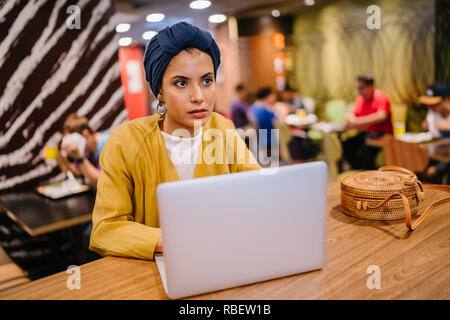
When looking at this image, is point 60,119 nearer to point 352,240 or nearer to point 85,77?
point 85,77

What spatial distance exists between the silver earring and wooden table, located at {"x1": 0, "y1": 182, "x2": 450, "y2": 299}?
1.74 feet

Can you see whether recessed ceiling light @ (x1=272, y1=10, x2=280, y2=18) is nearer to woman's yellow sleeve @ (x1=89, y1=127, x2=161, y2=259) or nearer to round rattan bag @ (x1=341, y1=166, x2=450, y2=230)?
round rattan bag @ (x1=341, y1=166, x2=450, y2=230)

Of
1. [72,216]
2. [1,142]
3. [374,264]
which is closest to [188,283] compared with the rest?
[374,264]

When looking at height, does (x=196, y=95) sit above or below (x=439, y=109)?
above

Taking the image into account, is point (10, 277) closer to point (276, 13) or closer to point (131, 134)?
point (131, 134)

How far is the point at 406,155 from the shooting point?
327 cm

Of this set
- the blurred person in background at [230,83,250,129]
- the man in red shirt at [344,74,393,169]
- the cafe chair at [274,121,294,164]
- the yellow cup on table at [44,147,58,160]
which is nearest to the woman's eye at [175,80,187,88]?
the yellow cup on table at [44,147,58,160]

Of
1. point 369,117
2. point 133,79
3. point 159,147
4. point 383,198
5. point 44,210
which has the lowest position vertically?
point 44,210

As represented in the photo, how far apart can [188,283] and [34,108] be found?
9.16 ft

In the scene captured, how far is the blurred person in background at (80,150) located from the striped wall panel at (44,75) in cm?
20

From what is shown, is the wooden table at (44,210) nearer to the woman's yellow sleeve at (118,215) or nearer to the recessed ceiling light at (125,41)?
the woman's yellow sleeve at (118,215)

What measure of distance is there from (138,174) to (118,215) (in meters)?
0.16

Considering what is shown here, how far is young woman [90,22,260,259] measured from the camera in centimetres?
112

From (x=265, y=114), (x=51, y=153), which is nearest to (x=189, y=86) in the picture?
(x=51, y=153)
